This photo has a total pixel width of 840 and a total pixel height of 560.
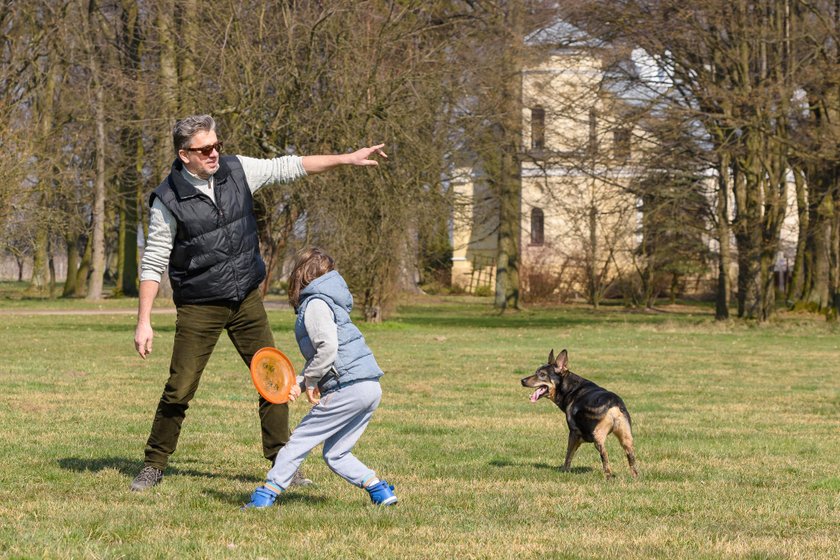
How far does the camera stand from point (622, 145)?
31.8 m

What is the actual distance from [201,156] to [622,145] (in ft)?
82.7

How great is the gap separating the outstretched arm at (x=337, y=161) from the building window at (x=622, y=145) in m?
24.6

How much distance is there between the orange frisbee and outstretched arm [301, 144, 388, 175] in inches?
46.8

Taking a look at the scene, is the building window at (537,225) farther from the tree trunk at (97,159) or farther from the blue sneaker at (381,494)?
the blue sneaker at (381,494)

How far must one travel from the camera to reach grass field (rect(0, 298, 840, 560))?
20.5 feet

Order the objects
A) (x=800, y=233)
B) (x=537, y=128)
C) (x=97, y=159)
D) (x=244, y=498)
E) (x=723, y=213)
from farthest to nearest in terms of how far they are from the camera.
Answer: (x=97, y=159) → (x=537, y=128) → (x=800, y=233) → (x=723, y=213) → (x=244, y=498)

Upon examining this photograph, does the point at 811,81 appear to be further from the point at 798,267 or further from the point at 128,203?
the point at 128,203

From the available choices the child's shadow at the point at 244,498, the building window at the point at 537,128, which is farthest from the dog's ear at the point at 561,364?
the building window at the point at 537,128

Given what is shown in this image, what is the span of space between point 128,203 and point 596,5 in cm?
2442

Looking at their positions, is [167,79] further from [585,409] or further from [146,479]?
[146,479]

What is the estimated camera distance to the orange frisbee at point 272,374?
7.33 metres

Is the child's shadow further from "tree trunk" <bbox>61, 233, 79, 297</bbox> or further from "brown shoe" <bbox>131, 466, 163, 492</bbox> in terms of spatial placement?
"tree trunk" <bbox>61, 233, 79, 297</bbox>

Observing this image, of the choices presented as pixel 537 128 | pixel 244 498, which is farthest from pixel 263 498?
pixel 537 128

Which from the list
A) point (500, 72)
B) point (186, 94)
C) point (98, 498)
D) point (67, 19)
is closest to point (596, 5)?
point (500, 72)
